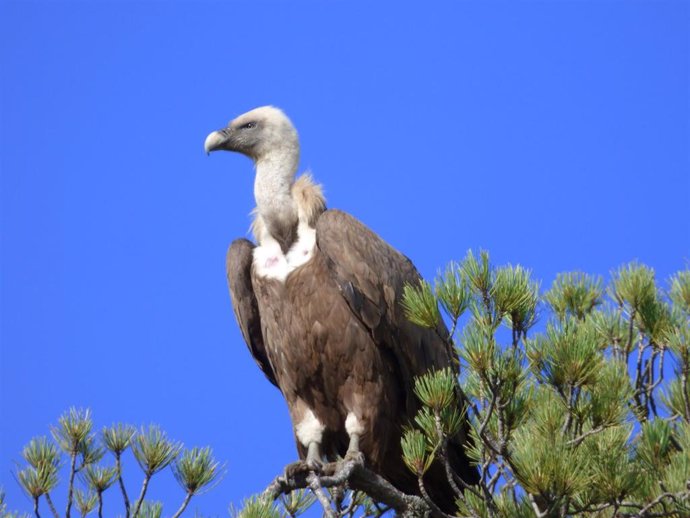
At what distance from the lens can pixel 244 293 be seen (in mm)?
7637

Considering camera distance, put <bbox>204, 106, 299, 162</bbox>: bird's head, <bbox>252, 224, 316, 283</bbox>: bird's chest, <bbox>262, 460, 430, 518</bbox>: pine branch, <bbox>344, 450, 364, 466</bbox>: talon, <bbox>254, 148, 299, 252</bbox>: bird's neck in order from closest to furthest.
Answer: <bbox>262, 460, 430, 518</bbox>: pine branch
<bbox>344, 450, 364, 466</bbox>: talon
<bbox>252, 224, 316, 283</bbox>: bird's chest
<bbox>254, 148, 299, 252</bbox>: bird's neck
<bbox>204, 106, 299, 162</bbox>: bird's head

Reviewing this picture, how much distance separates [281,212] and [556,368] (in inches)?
109

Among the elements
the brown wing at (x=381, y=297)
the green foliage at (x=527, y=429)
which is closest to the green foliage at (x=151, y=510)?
the green foliage at (x=527, y=429)

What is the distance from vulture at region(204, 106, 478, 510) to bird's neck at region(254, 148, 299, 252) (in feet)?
0.04

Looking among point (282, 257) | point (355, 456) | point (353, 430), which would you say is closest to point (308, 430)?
point (353, 430)

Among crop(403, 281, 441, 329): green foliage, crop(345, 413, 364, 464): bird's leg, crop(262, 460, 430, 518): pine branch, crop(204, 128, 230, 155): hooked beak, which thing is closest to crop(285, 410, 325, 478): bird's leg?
crop(345, 413, 364, 464): bird's leg

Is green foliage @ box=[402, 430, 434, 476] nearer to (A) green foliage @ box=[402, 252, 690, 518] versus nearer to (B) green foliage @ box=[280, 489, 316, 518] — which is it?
(A) green foliage @ box=[402, 252, 690, 518]

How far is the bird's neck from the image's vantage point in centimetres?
760

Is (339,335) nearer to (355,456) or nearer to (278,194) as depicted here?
(355,456)

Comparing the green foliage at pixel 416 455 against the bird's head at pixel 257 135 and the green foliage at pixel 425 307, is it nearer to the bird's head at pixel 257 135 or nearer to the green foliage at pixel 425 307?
the green foliage at pixel 425 307

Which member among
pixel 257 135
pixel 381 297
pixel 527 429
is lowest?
pixel 527 429

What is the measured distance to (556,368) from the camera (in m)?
5.32

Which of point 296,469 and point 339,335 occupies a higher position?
point 339,335

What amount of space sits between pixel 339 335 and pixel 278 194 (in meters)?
1.12
